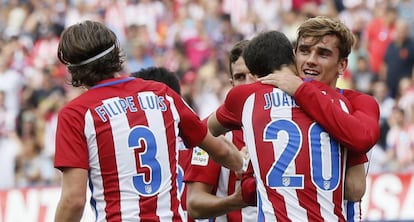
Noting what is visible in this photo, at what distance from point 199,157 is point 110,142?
1443 millimetres

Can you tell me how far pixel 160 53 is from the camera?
18469 millimetres

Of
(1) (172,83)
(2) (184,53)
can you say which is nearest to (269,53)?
(1) (172,83)

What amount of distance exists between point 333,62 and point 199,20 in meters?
12.7

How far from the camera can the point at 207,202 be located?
685 cm

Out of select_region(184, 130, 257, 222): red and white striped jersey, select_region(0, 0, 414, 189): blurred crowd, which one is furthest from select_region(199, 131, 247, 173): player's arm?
select_region(0, 0, 414, 189): blurred crowd

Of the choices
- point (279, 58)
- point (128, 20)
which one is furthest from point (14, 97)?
point (279, 58)

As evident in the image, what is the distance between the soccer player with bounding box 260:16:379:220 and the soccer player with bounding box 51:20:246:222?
0.65m

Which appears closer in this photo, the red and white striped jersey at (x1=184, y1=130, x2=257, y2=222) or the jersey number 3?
the jersey number 3

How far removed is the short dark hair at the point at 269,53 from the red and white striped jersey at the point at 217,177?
112 centimetres

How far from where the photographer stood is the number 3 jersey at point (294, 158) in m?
5.86

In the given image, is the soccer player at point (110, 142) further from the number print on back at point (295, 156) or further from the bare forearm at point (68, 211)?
the number print on back at point (295, 156)

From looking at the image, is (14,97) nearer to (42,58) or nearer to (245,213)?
(42,58)

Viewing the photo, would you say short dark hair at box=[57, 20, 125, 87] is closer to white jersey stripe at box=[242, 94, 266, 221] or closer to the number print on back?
white jersey stripe at box=[242, 94, 266, 221]

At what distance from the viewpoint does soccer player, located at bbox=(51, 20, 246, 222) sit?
5.68 m
